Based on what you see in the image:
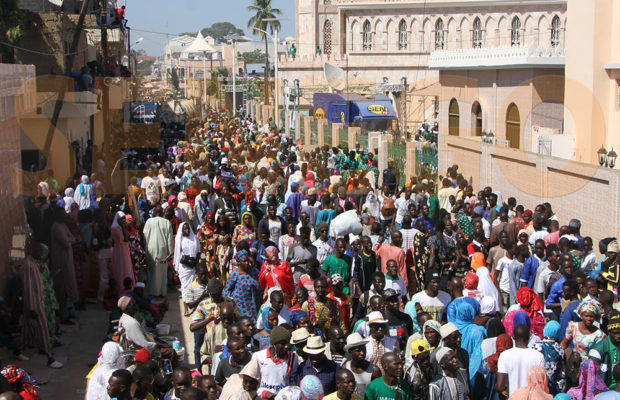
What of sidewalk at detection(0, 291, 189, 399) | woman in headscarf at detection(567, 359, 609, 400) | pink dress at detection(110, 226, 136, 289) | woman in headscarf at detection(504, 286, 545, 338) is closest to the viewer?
woman in headscarf at detection(567, 359, 609, 400)

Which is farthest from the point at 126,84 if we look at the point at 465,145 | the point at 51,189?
the point at 51,189

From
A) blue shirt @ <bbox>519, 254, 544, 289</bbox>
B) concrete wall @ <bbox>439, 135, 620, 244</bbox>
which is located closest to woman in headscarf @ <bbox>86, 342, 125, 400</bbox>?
blue shirt @ <bbox>519, 254, 544, 289</bbox>

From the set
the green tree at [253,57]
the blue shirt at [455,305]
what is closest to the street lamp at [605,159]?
the blue shirt at [455,305]

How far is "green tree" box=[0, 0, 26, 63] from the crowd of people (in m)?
8.10

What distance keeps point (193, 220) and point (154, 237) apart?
1699 mm

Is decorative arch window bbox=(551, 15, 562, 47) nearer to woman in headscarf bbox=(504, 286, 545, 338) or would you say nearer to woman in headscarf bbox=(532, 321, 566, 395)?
woman in headscarf bbox=(504, 286, 545, 338)

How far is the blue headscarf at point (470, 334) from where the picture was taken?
7090 millimetres

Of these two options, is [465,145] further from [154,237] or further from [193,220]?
[154,237]

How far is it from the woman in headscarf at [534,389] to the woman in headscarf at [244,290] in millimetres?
3504

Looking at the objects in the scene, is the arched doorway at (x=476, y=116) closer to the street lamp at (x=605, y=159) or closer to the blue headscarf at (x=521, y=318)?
the street lamp at (x=605, y=159)

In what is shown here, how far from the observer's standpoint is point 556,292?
870 centimetres

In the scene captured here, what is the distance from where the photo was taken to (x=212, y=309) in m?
8.23

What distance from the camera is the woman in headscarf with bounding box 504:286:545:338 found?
7707mm

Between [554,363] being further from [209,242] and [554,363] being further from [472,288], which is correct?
[209,242]
